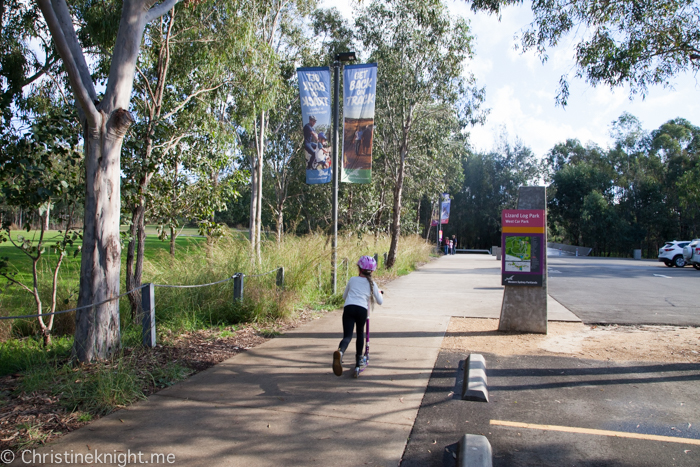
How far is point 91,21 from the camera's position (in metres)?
8.12

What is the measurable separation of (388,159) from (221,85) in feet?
48.5

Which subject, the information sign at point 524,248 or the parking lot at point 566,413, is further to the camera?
the information sign at point 524,248

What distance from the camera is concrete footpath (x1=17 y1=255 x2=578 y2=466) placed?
387 centimetres

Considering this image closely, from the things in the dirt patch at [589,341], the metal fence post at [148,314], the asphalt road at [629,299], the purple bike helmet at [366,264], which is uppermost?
→ the purple bike helmet at [366,264]

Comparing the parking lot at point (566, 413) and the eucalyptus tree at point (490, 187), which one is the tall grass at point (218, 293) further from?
the eucalyptus tree at point (490, 187)

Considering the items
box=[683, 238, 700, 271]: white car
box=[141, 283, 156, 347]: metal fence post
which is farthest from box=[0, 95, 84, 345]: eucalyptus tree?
box=[683, 238, 700, 271]: white car

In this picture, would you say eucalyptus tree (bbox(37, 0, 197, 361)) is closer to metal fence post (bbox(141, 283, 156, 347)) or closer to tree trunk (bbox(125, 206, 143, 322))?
metal fence post (bbox(141, 283, 156, 347))

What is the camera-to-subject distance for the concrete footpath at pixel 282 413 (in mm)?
3869

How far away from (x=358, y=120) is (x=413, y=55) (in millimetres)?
9719

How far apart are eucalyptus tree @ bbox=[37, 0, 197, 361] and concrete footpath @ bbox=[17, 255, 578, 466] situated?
3.94 ft

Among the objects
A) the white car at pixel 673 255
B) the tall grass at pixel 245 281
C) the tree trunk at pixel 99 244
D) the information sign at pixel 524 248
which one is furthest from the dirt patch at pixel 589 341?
the white car at pixel 673 255

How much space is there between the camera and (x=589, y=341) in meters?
7.72

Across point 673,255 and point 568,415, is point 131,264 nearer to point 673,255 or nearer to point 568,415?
point 568,415

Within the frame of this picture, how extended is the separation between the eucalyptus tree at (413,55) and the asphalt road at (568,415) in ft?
46.9
